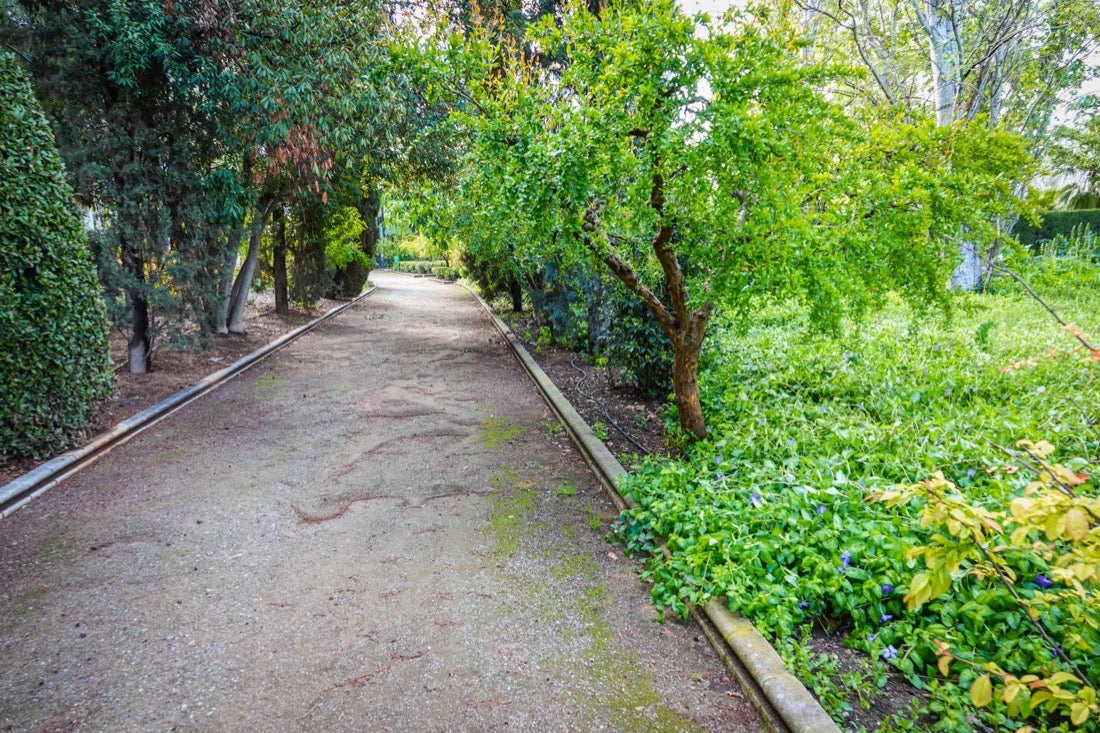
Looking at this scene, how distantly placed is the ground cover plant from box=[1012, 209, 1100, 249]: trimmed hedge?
16.4m

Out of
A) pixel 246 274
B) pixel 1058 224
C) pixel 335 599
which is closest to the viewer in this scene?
pixel 335 599

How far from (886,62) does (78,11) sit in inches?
528

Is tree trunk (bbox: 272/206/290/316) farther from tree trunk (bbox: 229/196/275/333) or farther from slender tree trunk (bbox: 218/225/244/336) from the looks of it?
slender tree trunk (bbox: 218/225/244/336)

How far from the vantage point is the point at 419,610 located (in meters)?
3.08

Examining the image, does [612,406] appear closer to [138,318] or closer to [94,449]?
[94,449]

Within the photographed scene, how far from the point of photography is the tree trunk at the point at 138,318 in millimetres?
7395

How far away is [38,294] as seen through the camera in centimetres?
459

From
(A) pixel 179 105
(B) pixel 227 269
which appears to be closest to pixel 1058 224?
(B) pixel 227 269

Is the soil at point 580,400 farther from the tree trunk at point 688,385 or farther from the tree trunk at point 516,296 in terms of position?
the tree trunk at point 516,296

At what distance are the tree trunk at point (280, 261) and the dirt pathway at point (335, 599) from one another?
28.3ft

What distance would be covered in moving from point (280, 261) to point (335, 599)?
12583mm

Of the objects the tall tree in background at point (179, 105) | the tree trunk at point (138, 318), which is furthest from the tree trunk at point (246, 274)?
the tree trunk at point (138, 318)

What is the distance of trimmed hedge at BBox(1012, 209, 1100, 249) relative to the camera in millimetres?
17906

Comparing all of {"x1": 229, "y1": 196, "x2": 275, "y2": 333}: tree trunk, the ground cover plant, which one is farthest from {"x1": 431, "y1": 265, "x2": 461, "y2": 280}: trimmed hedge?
the ground cover plant
